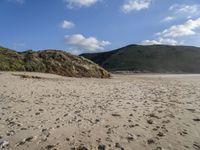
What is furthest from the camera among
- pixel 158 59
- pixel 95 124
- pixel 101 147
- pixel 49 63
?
pixel 158 59

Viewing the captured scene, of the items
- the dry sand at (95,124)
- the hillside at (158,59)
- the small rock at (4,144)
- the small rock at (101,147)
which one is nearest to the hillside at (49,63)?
the dry sand at (95,124)

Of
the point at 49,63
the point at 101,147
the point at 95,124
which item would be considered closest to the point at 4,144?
the point at 101,147

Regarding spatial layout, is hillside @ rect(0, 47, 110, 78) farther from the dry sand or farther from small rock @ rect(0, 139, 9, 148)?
small rock @ rect(0, 139, 9, 148)

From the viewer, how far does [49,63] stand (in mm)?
21266

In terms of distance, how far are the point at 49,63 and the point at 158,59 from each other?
5977 cm

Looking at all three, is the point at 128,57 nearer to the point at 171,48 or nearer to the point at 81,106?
the point at 171,48

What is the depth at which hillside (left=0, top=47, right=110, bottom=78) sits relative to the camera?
19641mm

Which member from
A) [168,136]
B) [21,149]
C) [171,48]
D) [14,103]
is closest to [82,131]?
[21,149]

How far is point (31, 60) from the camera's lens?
2073cm

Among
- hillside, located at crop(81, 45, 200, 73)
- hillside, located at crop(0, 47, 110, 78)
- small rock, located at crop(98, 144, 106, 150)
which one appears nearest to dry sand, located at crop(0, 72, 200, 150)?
small rock, located at crop(98, 144, 106, 150)

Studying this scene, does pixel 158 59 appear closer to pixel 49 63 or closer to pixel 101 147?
pixel 49 63

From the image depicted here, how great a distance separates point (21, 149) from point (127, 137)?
2.18 m

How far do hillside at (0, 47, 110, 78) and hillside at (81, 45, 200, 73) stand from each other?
4191 cm

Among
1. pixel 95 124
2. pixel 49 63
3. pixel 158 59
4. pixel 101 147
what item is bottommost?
pixel 101 147
